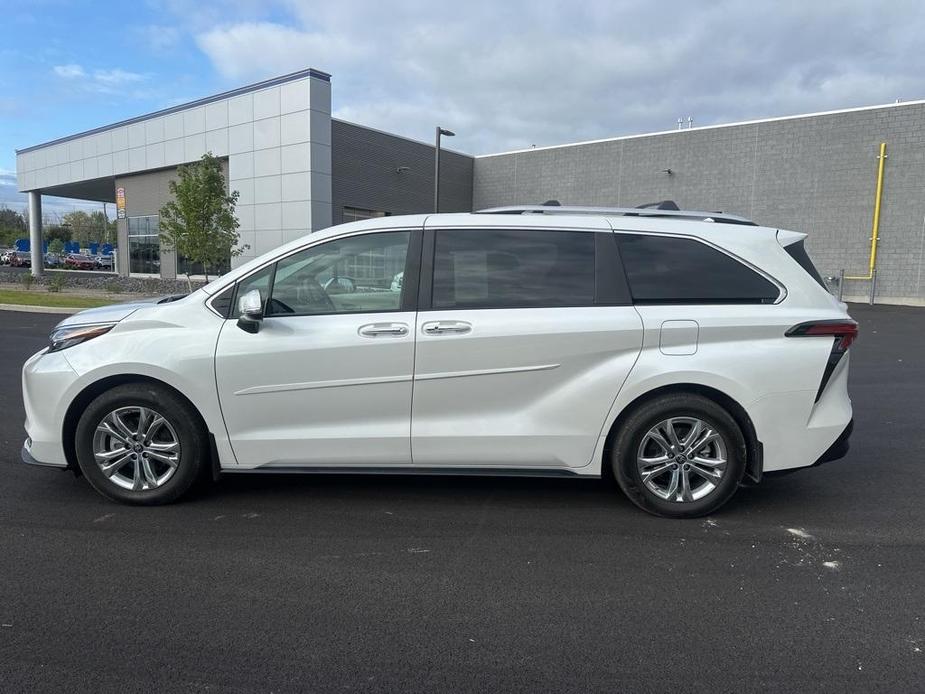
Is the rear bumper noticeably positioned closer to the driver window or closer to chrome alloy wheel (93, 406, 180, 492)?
the driver window

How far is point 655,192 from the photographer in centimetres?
2845

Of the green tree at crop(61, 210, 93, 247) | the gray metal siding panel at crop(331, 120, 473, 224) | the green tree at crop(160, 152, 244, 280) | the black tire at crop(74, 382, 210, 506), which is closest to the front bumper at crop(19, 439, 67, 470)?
the black tire at crop(74, 382, 210, 506)

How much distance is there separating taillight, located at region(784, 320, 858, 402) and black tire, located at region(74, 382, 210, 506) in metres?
3.66

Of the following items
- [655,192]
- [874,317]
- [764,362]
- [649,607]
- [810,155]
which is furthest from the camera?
[655,192]

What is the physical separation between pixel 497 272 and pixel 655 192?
86.4ft

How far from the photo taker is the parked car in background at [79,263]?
57.5 m

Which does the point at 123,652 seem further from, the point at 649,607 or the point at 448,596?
the point at 649,607

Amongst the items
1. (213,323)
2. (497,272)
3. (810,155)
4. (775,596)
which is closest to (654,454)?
(775,596)

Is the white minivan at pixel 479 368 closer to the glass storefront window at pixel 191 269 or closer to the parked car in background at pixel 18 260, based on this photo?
the glass storefront window at pixel 191 269

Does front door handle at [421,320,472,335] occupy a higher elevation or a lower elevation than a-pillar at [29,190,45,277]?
lower

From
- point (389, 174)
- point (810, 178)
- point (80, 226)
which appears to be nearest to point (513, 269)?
point (810, 178)

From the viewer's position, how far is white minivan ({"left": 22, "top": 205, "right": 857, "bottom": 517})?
13.0 feet

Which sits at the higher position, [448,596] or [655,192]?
[655,192]

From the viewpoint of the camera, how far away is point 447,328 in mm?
3973
